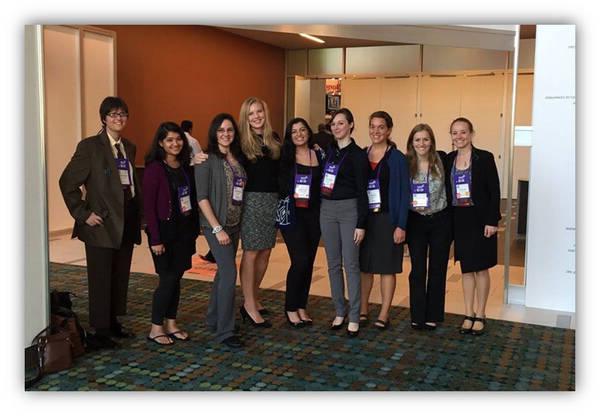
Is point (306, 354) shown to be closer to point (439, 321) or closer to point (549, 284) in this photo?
point (439, 321)

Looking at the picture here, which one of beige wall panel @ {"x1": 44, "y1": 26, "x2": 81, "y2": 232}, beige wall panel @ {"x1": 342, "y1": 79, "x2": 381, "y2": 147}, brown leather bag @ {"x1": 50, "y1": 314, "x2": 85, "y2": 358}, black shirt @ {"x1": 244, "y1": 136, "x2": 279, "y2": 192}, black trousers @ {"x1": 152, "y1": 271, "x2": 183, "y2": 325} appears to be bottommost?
brown leather bag @ {"x1": 50, "y1": 314, "x2": 85, "y2": 358}

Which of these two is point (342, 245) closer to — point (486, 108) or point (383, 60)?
point (486, 108)

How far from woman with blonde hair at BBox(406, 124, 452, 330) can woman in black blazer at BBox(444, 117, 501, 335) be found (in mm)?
67

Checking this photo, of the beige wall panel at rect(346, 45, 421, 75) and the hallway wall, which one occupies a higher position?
the beige wall panel at rect(346, 45, 421, 75)

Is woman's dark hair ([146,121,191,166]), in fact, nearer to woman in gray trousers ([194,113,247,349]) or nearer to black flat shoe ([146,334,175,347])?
woman in gray trousers ([194,113,247,349])

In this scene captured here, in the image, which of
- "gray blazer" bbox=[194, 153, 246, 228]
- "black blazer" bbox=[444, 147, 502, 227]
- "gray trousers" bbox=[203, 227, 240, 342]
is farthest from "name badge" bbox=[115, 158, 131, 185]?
"black blazer" bbox=[444, 147, 502, 227]

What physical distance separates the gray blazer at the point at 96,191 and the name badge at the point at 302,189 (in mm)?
997

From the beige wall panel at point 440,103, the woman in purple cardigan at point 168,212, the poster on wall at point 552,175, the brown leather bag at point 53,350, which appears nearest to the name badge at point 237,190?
the woman in purple cardigan at point 168,212

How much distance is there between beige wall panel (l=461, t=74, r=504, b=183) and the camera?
10.3 metres

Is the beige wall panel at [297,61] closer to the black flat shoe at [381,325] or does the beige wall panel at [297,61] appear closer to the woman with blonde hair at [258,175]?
the woman with blonde hair at [258,175]

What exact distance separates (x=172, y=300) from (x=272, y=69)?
8.25 metres

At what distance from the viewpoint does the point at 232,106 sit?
28.5 ft

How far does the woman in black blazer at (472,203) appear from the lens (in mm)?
3508
